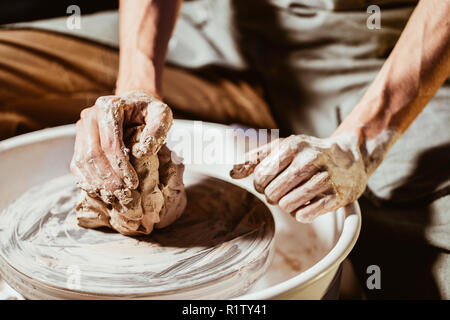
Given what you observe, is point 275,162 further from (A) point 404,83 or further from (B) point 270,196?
(A) point 404,83

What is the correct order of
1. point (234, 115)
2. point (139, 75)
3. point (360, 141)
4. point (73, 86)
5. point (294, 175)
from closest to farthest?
1. point (294, 175)
2. point (360, 141)
3. point (139, 75)
4. point (73, 86)
5. point (234, 115)

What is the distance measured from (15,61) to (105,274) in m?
1.00

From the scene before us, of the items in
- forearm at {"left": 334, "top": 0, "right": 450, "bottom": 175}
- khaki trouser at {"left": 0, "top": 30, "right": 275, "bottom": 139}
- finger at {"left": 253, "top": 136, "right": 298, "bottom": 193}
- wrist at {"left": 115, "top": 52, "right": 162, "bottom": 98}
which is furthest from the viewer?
khaki trouser at {"left": 0, "top": 30, "right": 275, "bottom": 139}

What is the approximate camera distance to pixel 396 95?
3.82 ft

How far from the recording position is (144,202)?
94 centimetres

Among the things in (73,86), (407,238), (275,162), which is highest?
(275,162)

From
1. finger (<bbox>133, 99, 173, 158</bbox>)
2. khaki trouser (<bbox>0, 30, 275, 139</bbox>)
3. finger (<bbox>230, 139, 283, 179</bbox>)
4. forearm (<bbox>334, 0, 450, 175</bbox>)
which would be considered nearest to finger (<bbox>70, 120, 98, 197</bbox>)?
finger (<bbox>133, 99, 173, 158</bbox>)

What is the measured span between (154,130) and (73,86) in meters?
0.92

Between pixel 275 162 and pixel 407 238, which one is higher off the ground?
pixel 275 162

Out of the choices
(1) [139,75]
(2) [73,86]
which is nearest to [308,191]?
(1) [139,75]

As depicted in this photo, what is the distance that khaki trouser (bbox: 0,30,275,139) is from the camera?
5.27 feet

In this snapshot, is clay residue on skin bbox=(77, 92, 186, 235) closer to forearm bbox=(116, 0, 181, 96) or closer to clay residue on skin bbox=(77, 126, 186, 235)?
clay residue on skin bbox=(77, 126, 186, 235)

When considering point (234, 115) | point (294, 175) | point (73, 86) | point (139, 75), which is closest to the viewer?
point (294, 175)

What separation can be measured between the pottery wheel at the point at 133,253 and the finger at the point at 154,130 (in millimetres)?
214
